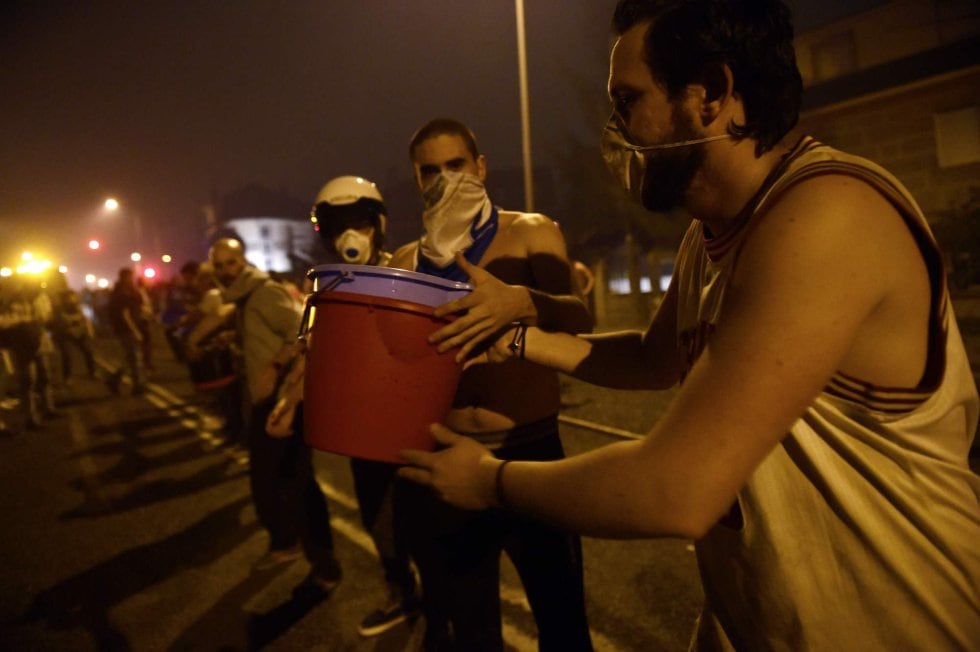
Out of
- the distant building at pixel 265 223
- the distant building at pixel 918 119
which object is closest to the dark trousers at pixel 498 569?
the distant building at pixel 918 119

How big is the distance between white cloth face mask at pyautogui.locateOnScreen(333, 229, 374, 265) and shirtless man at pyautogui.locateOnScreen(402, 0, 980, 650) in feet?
6.21

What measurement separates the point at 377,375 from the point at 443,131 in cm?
173

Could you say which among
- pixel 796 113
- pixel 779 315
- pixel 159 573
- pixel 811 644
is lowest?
pixel 159 573

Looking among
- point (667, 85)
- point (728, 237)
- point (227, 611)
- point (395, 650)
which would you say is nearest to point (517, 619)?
point (395, 650)

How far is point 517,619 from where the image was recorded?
3.41 m

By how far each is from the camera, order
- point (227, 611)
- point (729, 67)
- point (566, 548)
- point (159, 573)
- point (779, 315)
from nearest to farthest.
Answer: point (779, 315)
point (729, 67)
point (566, 548)
point (227, 611)
point (159, 573)

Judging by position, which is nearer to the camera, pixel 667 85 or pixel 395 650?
pixel 667 85

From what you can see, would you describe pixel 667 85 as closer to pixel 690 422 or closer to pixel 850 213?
pixel 850 213

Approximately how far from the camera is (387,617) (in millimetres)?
3439

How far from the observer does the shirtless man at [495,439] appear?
88.4 inches

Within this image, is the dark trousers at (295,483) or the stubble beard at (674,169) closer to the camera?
the stubble beard at (674,169)

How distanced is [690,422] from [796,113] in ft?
2.53

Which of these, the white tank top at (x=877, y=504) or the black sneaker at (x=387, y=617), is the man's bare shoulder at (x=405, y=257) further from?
the black sneaker at (x=387, y=617)

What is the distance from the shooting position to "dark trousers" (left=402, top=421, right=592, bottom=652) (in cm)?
225
